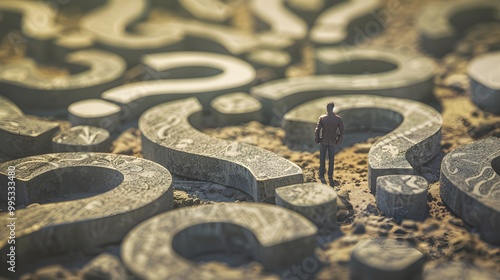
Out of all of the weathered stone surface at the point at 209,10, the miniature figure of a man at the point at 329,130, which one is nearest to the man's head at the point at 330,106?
the miniature figure of a man at the point at 329,130

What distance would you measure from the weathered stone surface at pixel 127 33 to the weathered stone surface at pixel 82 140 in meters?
5.60

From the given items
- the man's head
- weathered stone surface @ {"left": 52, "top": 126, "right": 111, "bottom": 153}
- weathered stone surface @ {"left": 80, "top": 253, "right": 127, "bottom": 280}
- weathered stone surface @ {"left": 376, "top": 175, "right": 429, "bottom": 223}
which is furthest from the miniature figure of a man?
weathered stone surface @ {"left": 52, "top": 126, "right": 111, "bottom": 153}

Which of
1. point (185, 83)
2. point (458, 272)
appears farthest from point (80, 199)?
point (458, 272)

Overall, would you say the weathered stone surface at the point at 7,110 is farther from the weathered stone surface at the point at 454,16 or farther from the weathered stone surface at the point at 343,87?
the weathered stone surface at the point at 454,16

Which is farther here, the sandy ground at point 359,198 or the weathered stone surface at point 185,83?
the weathered stone surface at point 185,83

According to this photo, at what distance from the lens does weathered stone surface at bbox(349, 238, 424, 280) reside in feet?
28.7

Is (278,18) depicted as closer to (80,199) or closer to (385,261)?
(80,199)

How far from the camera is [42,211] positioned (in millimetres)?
10164

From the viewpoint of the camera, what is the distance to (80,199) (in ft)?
36.3

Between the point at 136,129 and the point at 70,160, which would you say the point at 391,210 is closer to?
the point at 70,160

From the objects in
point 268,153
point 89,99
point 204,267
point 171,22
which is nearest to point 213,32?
point 171,22

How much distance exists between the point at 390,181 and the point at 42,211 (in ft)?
19.0

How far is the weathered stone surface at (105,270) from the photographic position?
352 inches

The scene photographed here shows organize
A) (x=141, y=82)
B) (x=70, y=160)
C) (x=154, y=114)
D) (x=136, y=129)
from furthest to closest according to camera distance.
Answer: (x=141, y=82) → (x=136, y=129) → (x=154, y=114) → (x=70, y=160)
